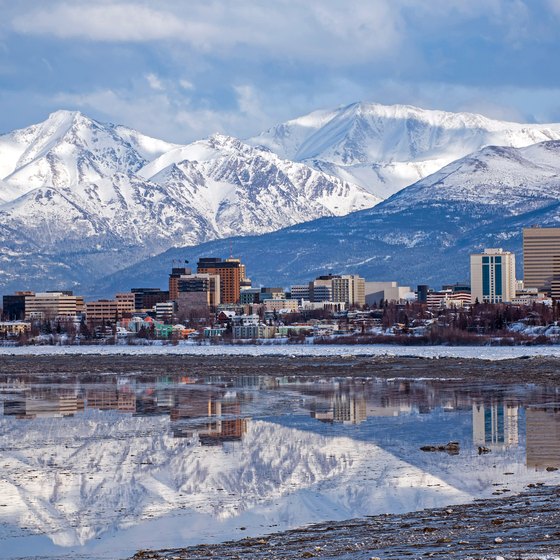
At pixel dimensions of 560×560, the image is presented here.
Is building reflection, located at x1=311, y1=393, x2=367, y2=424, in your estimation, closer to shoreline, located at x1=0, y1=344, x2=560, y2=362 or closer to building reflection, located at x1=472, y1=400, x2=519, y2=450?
building reflection, located at x1=472, y1=400, x2=519, y2=450

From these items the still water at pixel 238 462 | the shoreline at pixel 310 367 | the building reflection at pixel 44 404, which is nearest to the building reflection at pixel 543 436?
the still water at pixel 238 462

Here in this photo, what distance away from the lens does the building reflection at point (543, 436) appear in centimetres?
3728

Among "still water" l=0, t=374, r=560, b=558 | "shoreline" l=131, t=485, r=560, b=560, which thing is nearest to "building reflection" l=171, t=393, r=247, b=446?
"still water" l=0, t=374, r=560, b=558

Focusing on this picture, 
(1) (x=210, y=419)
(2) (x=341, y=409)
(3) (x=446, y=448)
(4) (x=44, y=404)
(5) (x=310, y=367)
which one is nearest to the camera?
(3) (x=446, y=448)

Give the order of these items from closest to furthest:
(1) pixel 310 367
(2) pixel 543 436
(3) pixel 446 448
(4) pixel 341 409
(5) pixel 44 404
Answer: (3) pixel 446 448
(2) pixel 543 436
(4) pixel 341 409
(5) pixel 44 404
(1) pixel 310 367

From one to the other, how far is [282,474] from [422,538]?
10.5 meters

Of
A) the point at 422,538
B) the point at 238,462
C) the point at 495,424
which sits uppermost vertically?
the point at 495,424

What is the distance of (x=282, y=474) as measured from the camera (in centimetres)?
3638

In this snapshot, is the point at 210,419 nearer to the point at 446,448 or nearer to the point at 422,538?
the point at 446,448

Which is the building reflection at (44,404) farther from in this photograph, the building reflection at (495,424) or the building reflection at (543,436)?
the building reflection at (543,436)

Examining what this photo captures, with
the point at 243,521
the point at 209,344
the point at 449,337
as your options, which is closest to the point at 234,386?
the point at 243,521

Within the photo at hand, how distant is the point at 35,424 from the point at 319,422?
10.7 m

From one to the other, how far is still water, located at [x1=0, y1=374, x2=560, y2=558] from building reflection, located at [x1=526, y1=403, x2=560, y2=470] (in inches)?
2.9

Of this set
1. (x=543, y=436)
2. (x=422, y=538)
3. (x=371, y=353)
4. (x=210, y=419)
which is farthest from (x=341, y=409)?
(x=371, y=353)
